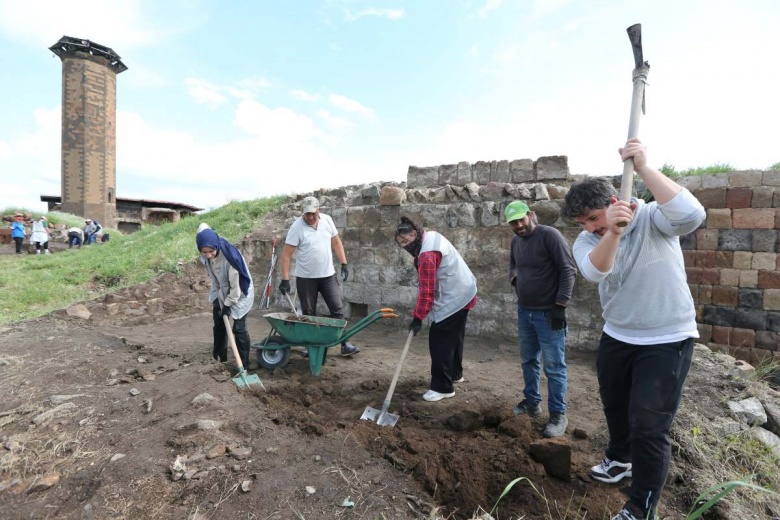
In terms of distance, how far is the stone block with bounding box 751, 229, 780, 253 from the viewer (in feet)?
15.6

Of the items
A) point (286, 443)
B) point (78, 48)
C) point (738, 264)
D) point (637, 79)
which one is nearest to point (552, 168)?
point (738, 264)

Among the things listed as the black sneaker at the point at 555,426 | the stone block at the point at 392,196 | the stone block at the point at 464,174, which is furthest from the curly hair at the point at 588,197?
the stone block at the point at 464,174

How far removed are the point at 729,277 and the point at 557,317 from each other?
3.39 m

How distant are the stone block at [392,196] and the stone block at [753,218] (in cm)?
423

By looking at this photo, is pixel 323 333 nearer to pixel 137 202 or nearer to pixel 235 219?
pixel 235 219

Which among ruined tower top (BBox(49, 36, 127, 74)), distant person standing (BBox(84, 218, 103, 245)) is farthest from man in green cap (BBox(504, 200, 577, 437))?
ruined tower top (BBox(49, 36, 127, 74))

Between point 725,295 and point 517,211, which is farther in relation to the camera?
point 725,295

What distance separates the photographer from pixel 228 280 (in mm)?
4188

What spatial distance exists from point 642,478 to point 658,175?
1357 mm

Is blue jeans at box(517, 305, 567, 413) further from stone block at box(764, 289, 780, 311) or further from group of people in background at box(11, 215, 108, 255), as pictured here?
group of people in background at box(11, 215, 108, 255)

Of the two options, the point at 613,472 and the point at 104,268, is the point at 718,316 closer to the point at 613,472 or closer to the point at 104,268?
the point at 613,472

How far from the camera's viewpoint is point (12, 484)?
8.32 feet

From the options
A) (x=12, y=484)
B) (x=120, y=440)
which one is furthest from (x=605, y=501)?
(x=12, y=484)

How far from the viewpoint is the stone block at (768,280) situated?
4.73 m
